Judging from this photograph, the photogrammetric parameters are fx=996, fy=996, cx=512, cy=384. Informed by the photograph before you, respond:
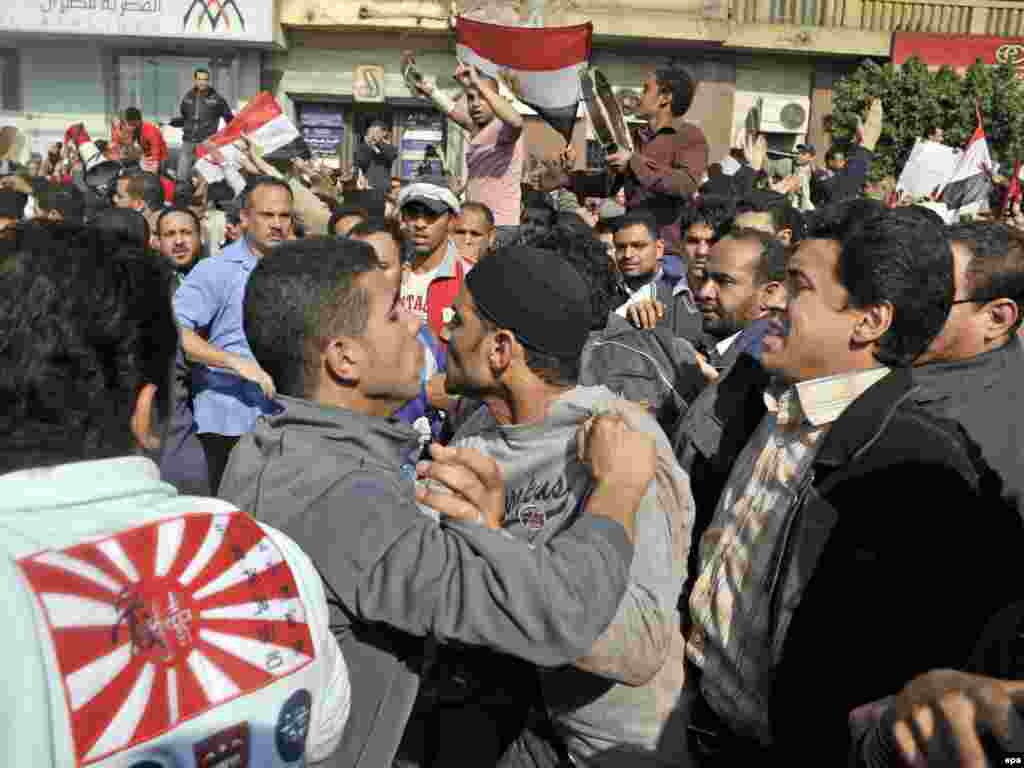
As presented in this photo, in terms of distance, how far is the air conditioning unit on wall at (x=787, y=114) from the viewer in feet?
72.8

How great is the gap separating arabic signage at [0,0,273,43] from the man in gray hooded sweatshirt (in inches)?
780

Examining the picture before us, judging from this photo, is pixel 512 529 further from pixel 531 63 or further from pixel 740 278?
pixel 531 63

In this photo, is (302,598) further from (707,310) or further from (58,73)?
(58,73)

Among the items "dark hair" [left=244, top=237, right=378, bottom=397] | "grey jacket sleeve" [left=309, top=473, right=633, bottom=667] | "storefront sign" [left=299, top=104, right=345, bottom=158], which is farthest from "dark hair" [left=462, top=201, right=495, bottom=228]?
"storefront sign" [left=299, top=104, right=345, bottom=158]

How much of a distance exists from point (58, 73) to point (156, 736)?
23.0 metres

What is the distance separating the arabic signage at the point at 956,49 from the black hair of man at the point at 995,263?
816 inches

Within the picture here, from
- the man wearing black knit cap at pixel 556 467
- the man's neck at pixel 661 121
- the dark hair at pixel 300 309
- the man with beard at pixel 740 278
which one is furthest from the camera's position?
the man's neck at pixel 661 121

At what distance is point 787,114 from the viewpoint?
22.2 meters

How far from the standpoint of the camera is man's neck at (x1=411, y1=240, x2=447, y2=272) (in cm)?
516

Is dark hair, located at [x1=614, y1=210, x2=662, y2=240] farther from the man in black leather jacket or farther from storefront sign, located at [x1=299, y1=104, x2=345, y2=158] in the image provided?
storefront sign, located at [x1=299, y1=104, x2=345, y2=158]

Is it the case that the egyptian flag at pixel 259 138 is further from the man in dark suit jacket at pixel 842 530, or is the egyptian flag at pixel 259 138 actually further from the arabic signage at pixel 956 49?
the arabic signage at pixel 956 49

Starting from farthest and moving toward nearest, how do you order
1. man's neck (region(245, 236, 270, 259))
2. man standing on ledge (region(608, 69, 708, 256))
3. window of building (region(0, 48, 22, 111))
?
1. window of building (region(0, 48, 22, 111))
2. man standing on ledge (region(608, 69, 708, 256))
3. man's neck (region(245, 236, 270, 259))

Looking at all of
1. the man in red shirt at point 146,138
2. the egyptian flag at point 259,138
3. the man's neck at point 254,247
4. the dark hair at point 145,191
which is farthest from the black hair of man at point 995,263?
the man in red shirt at point 146,138

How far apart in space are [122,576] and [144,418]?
302mm
